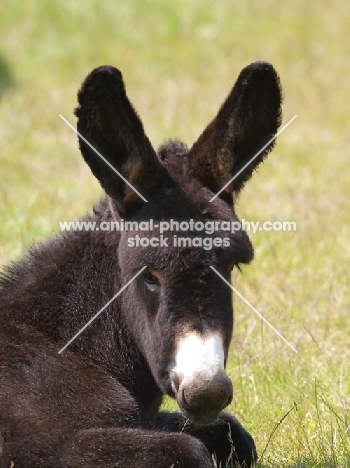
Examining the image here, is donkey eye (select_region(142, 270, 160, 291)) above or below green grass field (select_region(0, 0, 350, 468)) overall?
below

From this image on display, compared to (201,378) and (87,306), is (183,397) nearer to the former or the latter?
(201,378)

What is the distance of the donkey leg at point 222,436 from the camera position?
584 centimetres

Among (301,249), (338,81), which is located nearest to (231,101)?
(301,249)

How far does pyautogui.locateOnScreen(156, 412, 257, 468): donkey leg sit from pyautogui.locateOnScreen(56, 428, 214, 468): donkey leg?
0.98m

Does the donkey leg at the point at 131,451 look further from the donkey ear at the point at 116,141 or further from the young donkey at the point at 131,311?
the donkey ear at the point at 116,141

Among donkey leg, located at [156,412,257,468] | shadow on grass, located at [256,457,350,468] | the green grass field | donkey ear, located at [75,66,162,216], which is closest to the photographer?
donkey ear, located at [75,66,162,216]

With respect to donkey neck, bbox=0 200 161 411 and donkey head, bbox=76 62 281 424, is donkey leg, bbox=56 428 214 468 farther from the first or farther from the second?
donkey neck, bbox=0 200 161 411

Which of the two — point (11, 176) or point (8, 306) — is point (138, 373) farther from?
point (11, 176)

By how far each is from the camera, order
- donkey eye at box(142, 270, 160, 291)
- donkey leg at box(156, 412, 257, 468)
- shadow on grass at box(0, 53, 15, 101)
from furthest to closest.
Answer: shadow on grass at box(0, 53, 15, 101) < donkey leg at box(156, 412, 257, 468) < donkey eye at box(142, 270, 160, 291)

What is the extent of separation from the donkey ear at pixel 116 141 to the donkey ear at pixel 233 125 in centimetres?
31

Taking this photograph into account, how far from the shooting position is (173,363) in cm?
491

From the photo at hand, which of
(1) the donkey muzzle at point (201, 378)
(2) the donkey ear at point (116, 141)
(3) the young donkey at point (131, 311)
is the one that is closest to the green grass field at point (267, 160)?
(3) the young donkey at point (131, 311)

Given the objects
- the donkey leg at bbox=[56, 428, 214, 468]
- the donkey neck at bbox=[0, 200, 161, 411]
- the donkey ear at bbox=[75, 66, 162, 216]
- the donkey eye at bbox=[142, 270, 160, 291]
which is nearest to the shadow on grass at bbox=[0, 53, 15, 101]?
the donkey neck at bbox=[0, 200, 161, 411]

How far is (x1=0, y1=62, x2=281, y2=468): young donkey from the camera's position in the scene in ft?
15.6
